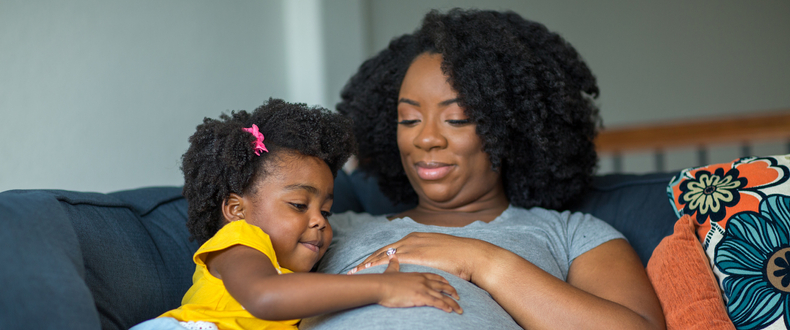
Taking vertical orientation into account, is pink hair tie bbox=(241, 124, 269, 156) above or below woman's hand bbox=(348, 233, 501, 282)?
above

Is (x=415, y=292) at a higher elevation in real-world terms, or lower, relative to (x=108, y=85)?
lower

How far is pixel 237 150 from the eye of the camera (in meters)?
1.24

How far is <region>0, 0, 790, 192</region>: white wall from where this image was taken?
164 cm

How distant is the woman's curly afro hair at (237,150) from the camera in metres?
1.24

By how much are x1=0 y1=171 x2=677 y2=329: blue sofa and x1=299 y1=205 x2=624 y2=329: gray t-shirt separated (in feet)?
0.80

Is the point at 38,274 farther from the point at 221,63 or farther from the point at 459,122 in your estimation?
the point at 221,63

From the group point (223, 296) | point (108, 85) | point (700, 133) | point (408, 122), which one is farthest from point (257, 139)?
point (700, 133)

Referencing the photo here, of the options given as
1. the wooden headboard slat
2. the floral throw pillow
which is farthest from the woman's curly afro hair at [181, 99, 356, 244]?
the wooden headboard slat

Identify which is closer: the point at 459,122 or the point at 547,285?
the point at 547,285

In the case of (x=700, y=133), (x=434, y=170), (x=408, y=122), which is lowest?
(x=700, y=133)

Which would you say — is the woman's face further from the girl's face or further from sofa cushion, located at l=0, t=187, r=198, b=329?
sofa cushion, located at l=0, t=187, r=198, b=329

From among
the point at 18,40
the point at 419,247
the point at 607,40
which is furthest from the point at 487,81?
the point at 607,40

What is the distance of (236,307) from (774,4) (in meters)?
4.26

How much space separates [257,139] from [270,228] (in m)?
0.21
